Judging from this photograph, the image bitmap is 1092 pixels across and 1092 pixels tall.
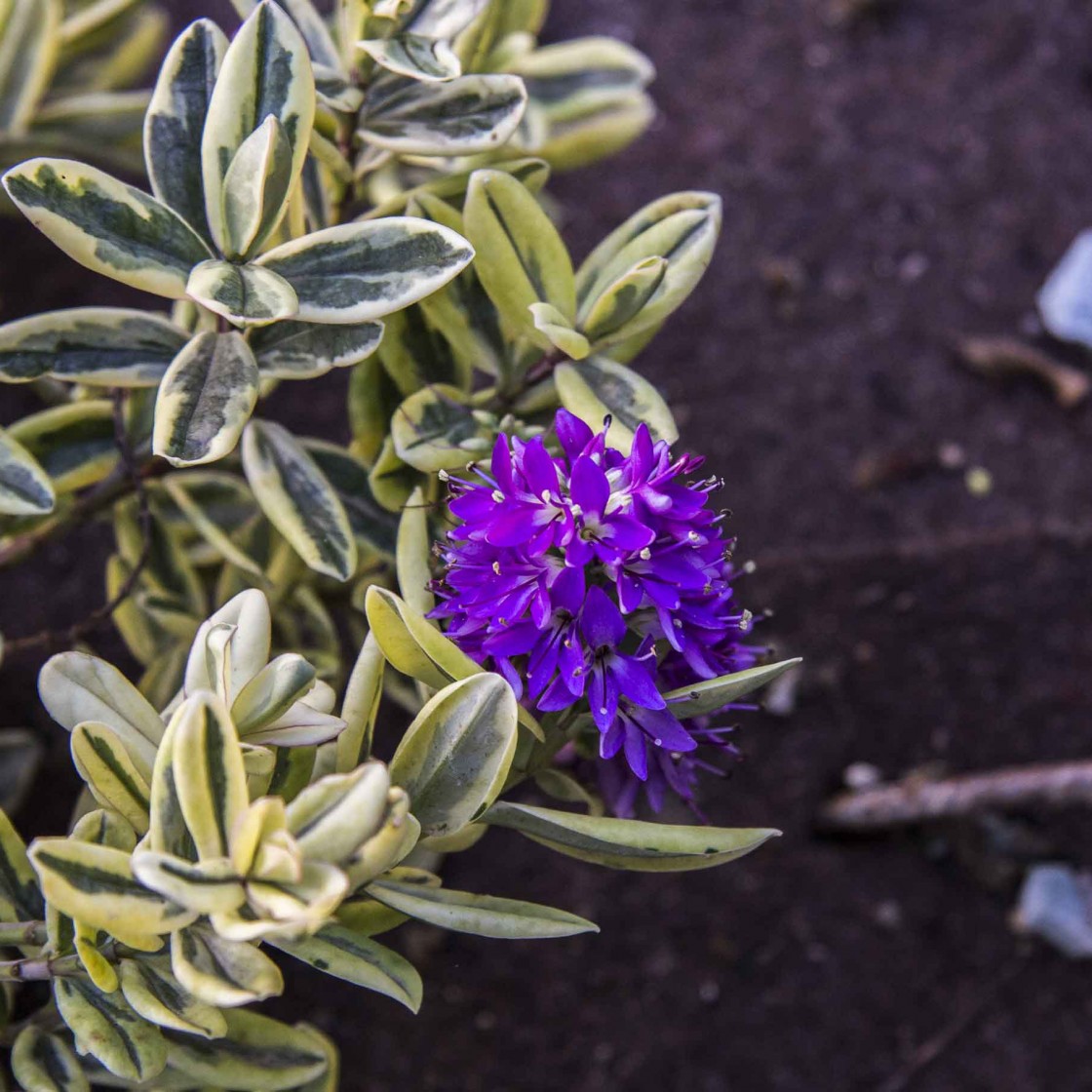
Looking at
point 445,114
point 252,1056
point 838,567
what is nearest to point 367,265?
point 445,114

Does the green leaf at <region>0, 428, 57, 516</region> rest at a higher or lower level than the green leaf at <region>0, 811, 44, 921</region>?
higher

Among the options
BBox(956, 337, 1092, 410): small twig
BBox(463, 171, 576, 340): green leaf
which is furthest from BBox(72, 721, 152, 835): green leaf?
BBox(956, 337, 1092, 410): small twig

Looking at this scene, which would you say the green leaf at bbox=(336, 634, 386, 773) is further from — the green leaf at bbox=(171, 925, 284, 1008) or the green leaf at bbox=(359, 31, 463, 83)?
the green leaf at bbox=(359, 31, 463, 83)

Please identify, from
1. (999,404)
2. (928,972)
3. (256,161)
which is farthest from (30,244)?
(928,972)

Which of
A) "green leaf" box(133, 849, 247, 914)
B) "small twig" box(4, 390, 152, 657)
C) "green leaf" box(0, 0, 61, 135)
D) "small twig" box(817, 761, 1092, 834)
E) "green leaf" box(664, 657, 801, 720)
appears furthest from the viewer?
"small twig" box(817, 761, 1092, 834)

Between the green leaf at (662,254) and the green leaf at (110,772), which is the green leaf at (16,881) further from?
the green leaf at (662,254)

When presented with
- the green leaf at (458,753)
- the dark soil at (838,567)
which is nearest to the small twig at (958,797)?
the dark soil at (838,567)

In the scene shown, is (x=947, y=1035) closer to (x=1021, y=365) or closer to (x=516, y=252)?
(x=1021, y=365)

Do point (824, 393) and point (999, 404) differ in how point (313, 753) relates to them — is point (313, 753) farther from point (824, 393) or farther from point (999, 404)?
point (999, 404)
